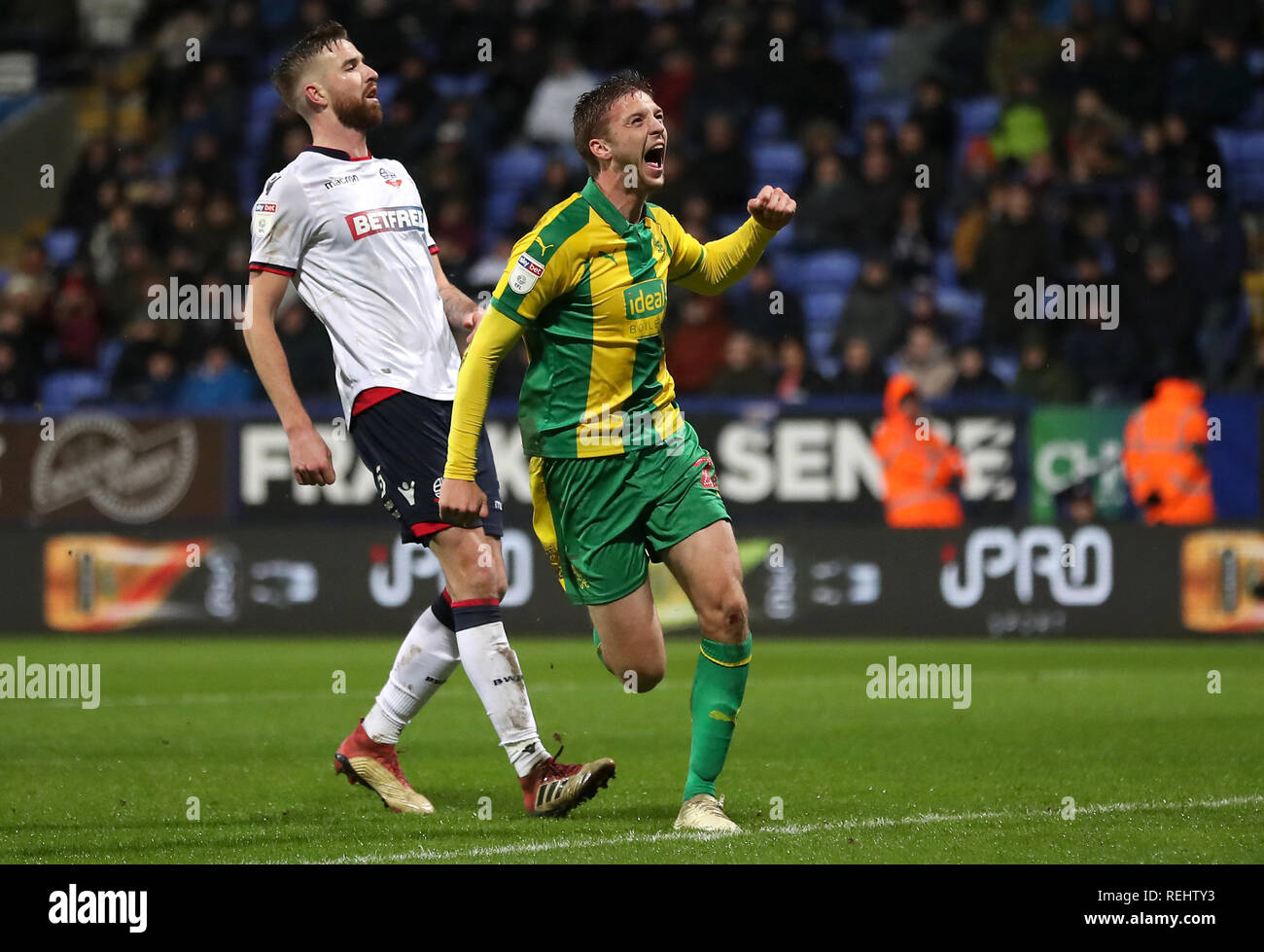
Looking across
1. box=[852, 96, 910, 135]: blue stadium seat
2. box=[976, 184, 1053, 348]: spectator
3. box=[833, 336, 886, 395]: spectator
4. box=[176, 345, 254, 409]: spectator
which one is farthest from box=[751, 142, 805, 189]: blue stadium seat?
box=[176, 345, 254, 409]: spectator

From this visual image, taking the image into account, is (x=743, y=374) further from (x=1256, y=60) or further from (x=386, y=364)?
(x=386, y=364)

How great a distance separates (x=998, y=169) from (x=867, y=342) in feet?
6.99

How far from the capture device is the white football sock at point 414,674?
6.07 meters

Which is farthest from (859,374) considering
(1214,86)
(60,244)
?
(60,244)

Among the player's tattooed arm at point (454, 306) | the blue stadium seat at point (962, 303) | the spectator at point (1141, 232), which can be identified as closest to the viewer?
the player's tattooed arm at point (454, 306)

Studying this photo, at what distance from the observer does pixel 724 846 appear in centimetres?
495

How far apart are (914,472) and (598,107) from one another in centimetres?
684

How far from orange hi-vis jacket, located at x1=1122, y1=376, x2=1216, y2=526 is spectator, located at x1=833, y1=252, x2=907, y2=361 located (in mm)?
2103

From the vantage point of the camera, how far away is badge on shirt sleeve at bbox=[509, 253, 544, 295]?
538 centimetres

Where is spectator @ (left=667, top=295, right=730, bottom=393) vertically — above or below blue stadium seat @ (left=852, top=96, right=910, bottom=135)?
below

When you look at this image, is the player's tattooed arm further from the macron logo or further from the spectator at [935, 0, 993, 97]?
the spectator at [935, 0, 993, 97]

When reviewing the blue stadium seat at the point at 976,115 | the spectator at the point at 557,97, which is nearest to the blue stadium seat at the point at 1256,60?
the blue stadium seat at the point at 976,115

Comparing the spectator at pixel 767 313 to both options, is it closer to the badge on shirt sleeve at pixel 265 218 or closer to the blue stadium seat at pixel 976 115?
the blue stadium seat at pixel 976 115

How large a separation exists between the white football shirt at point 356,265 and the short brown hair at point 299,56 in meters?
0.21
